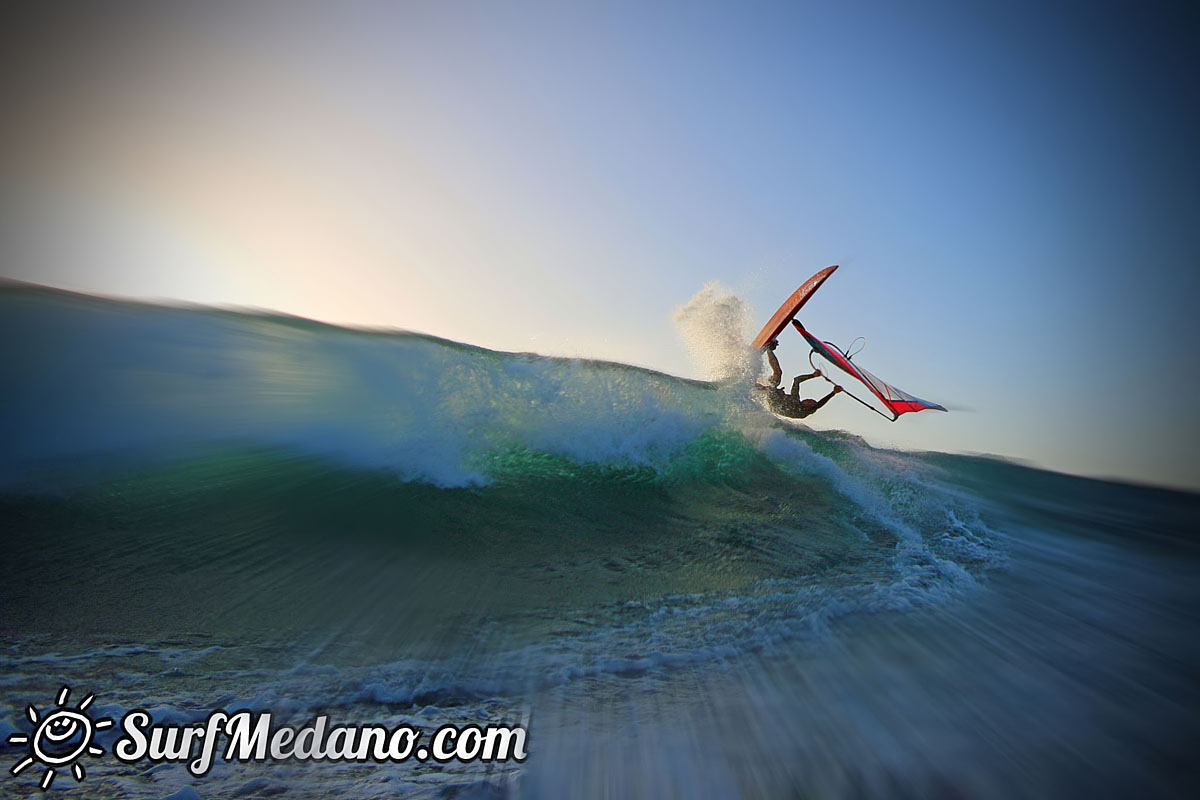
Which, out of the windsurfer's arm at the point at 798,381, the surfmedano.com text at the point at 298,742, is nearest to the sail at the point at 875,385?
the windsurfer's arm at the point at 798,381

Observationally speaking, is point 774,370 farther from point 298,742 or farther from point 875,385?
point 298,742

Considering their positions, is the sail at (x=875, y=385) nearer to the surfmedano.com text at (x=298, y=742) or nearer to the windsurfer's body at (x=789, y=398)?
the windsurfer's body at (x=789, y=398)

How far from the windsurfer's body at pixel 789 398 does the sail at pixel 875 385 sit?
44 centimetres

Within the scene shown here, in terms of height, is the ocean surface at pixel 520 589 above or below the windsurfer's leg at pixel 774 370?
below

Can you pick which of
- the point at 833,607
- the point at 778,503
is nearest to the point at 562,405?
the point at 778,503

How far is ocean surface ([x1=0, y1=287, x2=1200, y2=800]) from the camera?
229cm

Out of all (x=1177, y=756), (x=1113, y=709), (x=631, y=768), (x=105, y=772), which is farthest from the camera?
(x=1113, y=709)

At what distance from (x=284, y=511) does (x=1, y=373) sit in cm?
344

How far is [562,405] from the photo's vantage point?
24.7 ft

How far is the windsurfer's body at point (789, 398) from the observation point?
9.10 metres

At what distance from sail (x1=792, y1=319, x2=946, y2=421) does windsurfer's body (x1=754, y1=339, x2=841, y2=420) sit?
17.3 inches

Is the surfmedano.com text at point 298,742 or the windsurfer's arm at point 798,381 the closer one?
the surfmedano.com text at point 298,742

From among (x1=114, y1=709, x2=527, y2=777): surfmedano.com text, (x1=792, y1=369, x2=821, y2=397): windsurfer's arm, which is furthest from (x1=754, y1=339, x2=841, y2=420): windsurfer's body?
(x1=114, y1=709, x2=527, y2=777): surfmedano.com text

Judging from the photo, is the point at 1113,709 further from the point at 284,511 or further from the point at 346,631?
the point at 284,511
